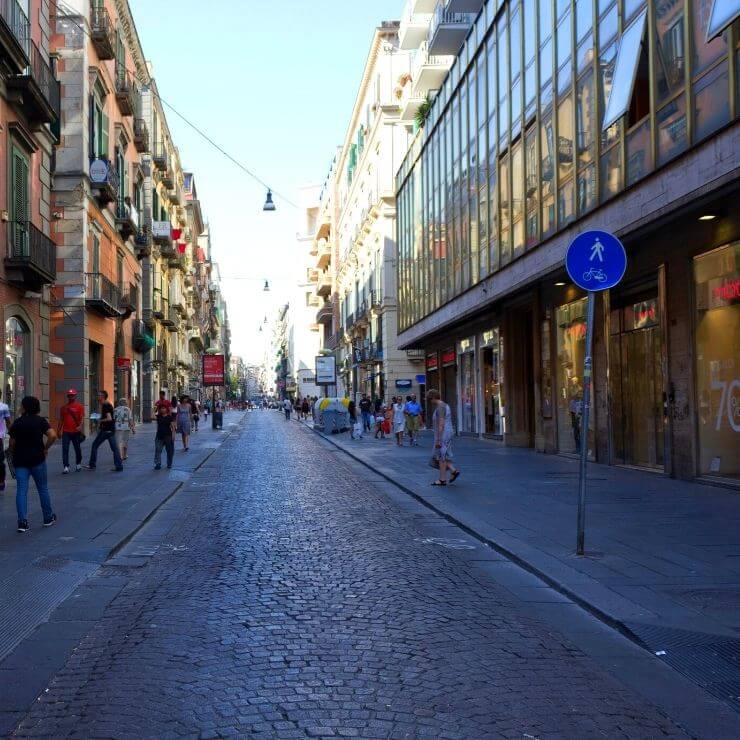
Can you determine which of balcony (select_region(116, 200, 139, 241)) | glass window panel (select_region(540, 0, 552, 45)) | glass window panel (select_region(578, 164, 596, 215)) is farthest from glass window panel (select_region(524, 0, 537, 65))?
balcony (select_region(116, 200, 139, 241))

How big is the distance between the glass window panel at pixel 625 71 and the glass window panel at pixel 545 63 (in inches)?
145

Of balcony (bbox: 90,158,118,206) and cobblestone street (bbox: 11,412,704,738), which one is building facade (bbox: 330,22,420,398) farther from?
cobblestone street (bbox: 11,412,704,738)

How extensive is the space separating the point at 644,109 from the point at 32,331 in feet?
47.7

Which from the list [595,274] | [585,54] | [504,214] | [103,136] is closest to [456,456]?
[504,214]

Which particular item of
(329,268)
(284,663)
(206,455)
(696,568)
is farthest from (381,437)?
(329,268)

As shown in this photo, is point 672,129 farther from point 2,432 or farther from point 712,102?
point 2,432

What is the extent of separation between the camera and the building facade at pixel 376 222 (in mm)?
48656

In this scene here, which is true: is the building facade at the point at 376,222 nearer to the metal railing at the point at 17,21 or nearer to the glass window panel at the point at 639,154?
the metal railing at the point at 17,21

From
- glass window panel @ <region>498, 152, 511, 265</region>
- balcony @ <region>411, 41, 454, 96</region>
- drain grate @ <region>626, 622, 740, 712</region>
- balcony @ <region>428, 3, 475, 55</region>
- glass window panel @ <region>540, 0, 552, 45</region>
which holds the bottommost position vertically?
drain grate @ <region>626, 622, 740, 712</region>

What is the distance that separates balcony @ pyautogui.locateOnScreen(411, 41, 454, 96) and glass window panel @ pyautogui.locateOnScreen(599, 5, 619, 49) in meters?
21.7

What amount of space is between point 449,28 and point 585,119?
1632 centimetres

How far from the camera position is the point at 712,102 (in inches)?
469

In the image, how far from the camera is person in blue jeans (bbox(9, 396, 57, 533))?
10.1 m

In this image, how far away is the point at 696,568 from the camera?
7.62 meters
